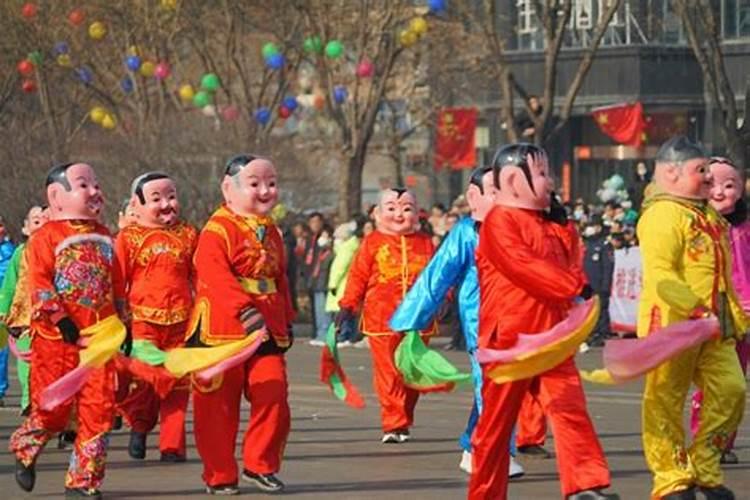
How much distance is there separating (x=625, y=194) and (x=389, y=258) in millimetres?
20524

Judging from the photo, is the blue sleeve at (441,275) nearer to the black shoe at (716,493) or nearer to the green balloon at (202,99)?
the black shoe at (716,493)

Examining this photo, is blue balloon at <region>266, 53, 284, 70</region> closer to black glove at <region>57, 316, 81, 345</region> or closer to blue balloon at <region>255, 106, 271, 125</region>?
blue balloon at <region>255, 106, 271, 125</region>

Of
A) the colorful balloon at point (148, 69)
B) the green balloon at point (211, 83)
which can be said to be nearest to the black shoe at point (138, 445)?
the green balloon at point (211, 83)

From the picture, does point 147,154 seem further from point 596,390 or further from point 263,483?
point 263,483

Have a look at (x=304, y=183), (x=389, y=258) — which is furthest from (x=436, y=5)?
(x=389, y=258)

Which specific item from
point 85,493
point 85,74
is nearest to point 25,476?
point 85,493

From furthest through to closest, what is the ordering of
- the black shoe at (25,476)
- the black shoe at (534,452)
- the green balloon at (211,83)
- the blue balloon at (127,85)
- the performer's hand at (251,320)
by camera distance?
the blue balloon at (127,85) → the green balloon at (211,83) → the black shoe at (534,452) → the black shoe at (25,476) → the performer's hand at (251,320)

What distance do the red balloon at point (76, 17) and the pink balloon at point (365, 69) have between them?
4.59 m

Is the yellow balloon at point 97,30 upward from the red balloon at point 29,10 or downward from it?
downward

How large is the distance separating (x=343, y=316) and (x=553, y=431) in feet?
15.9

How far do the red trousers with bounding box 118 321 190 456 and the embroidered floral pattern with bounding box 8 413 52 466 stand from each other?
180cm

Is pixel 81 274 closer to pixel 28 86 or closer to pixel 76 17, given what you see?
pixel 76 17

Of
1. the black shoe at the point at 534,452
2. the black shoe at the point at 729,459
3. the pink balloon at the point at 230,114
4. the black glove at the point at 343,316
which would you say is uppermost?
the black glove at the point at 343,316

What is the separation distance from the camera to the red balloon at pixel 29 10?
3934cm
